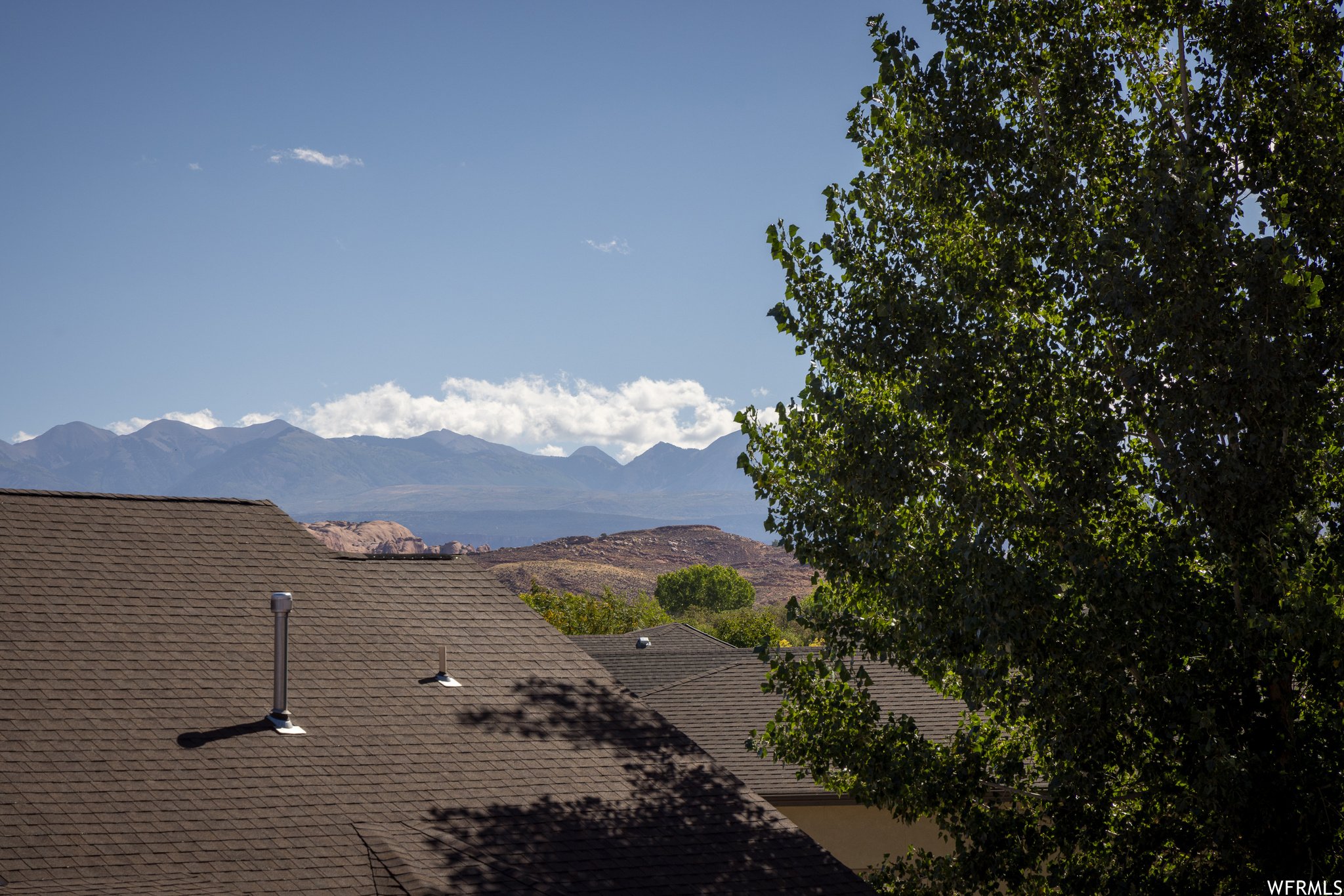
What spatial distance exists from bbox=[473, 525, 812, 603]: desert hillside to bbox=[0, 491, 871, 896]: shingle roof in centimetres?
7726

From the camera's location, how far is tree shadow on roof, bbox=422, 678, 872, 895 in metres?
8.02

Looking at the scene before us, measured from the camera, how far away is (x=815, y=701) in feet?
35.7

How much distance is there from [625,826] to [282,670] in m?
3.62

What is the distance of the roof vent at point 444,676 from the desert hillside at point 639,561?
77.8m

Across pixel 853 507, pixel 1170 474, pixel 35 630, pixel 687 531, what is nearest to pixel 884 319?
pixel 853 507

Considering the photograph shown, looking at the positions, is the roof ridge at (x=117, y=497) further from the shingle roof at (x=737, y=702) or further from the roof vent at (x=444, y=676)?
the shingle roof at (x=737, y=702)

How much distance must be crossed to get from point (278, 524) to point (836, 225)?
25.7 feet

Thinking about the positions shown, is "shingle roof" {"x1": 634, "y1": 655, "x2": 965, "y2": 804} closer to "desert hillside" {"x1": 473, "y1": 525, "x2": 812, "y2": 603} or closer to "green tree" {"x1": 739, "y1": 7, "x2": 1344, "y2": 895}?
"green tree" {"x1": 739, "y1": 7, "x2": 1344, "y2": 895}

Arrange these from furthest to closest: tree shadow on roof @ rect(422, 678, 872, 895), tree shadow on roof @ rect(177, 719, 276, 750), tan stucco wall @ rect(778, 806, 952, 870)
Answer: tan stucco wall @ rect(778, 806, 952, 870)
tree shadow on roof @ rect(177, 719, 276, 750)
tree shadow on roof @ rect(422, 678, 872, 895)

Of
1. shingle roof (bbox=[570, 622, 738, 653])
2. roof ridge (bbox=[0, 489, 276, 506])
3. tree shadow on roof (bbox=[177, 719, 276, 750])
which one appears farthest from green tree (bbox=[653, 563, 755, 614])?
tree shadow on roof (bbox=[177, 719, 276, 750])

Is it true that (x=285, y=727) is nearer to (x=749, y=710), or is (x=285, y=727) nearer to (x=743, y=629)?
(x=749, y=710)

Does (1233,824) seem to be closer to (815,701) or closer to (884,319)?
(815,701)

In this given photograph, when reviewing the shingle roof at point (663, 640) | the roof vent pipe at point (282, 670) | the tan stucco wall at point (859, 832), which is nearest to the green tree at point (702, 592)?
the shingle roof at point (663, 640)

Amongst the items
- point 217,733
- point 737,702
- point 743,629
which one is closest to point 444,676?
point 217,733
